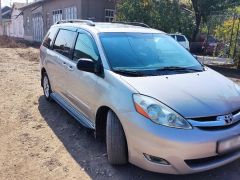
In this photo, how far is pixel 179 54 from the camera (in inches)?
195

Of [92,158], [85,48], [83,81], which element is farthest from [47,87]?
[92,158]

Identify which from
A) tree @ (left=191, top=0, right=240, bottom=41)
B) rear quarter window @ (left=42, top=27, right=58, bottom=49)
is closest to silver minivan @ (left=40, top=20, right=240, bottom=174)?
rear quarter window @ (left=42, top=27, right=58, bottom=49)

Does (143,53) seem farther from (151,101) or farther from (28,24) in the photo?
(28,24)

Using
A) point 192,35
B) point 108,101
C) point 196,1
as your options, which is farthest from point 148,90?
point 196,1

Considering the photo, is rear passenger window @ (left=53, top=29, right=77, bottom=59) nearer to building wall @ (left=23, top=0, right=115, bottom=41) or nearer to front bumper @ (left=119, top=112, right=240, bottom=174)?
front bumper @ (left=119, top=112, right=240, bottom=174)

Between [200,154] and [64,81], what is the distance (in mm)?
2939

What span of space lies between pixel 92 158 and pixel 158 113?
136cm

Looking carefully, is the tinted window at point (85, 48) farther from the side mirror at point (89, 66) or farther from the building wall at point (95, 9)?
the building wall at point (95, 9)

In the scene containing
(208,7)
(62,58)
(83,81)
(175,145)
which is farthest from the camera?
(208,7)

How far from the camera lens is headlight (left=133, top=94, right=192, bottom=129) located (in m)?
3.40

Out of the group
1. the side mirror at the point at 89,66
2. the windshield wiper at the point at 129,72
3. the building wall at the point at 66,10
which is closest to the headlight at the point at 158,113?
the windshield wiper at the point at 129,72

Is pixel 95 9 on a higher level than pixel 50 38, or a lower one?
higher

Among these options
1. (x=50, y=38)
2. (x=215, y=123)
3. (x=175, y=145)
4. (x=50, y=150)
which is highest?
(x=50, y=38)

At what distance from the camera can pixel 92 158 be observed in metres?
4.39
